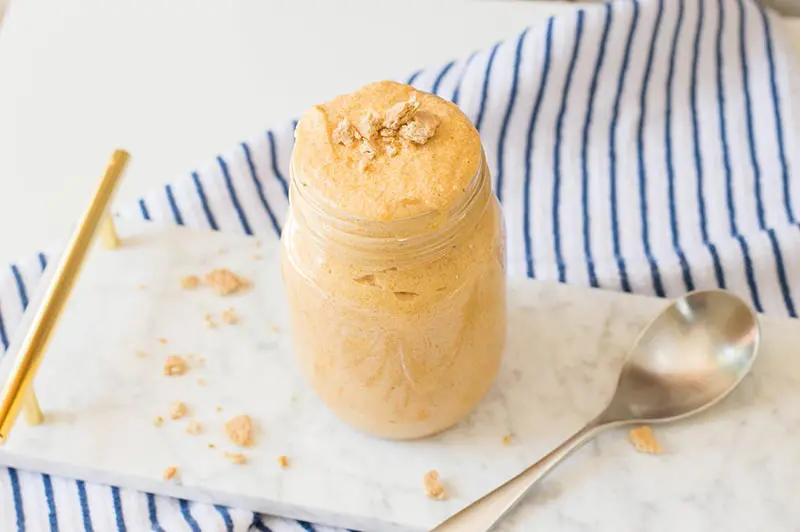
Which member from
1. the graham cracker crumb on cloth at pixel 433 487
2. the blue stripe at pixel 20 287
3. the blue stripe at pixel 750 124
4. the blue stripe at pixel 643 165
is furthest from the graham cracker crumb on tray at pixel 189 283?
the blue stripe at pixel 750 124

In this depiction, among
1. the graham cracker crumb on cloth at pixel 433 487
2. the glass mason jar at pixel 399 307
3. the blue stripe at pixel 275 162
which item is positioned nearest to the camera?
the glass mason jar at pixel 399 307

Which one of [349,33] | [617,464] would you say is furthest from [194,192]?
[617,464]

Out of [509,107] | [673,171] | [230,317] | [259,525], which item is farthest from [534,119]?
[259,525]

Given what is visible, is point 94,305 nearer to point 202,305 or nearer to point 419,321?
point 202,305

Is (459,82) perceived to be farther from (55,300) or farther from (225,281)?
(55,300)

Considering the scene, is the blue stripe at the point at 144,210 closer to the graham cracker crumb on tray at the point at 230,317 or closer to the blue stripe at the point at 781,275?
the graham cracker crumb on tray at the point at 230,317
